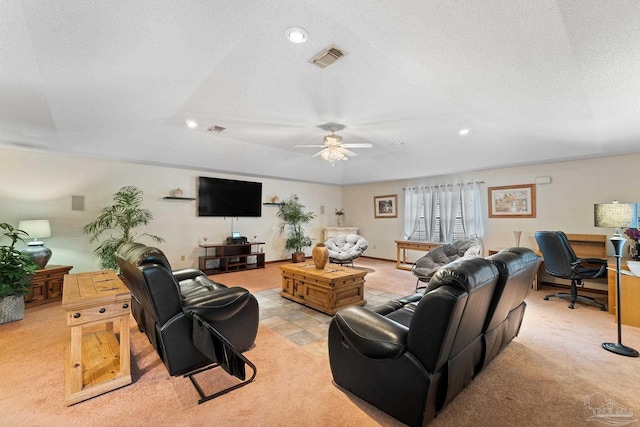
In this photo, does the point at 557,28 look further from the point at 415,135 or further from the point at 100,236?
the point at 100,236

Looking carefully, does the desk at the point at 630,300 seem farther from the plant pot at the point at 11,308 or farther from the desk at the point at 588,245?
the plant pot at the point at 11,308

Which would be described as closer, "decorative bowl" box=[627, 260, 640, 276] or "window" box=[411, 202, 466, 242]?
"decorative bowl" box=[627, 260, 640, 276]

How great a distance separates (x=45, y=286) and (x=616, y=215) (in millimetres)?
6995

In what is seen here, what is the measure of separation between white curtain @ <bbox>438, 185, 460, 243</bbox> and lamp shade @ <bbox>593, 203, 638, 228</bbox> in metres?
3.70

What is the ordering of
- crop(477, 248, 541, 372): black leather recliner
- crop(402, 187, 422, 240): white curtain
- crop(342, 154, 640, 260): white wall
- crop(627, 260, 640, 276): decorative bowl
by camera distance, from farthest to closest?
crop(402, 187, 422, 240): white curtain → crop(342, 154, 640, 260): white wall → crop(627, 260, 640, 276): decorative bowl → crop(477, 248, 541, 372): black leather recliner

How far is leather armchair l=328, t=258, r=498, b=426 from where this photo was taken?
145cm

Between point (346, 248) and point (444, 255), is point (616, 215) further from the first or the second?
point (346, 248)

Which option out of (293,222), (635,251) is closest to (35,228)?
(293,222)

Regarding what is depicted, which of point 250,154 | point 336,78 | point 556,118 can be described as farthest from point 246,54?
point 556,118

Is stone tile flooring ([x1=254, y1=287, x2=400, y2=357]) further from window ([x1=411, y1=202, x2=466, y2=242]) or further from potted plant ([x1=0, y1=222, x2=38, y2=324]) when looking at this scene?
window ([x1=411, y1=202, x2=466, y2=242])

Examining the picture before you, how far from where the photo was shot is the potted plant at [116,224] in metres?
4.73

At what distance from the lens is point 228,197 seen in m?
6.57

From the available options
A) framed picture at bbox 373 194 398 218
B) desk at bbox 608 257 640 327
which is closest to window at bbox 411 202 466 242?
framed picture at bbox 373 194 398 218

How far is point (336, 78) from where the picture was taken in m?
2.87
